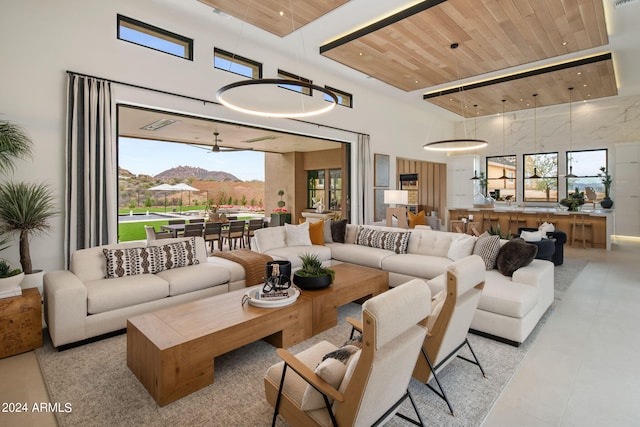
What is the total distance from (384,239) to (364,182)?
314cm

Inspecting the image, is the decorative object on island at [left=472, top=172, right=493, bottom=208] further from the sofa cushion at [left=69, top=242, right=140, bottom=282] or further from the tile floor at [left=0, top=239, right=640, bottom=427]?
the sofa cushion at [left=69, top=242, right=140, bottom=282]

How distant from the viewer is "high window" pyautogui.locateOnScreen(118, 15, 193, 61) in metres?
4.65

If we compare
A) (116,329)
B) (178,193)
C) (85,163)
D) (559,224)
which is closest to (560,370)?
(116,329)

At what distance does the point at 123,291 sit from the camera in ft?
11.0

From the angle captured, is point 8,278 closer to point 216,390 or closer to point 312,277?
point 216,390

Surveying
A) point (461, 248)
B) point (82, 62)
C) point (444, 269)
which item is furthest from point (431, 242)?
point (82, 62)

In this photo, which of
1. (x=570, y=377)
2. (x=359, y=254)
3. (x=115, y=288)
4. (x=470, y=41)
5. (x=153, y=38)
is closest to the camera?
(x=570, y=377)

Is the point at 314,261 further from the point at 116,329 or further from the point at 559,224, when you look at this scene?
the point at 559,224

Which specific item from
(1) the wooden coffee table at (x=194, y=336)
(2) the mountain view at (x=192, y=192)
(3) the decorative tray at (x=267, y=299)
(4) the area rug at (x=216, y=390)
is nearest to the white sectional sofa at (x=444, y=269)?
(4) the area rug at (x=216, y=390)

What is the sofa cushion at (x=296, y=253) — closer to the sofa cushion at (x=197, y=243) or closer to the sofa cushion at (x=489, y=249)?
the sofa cushion at (x=197, y=243)

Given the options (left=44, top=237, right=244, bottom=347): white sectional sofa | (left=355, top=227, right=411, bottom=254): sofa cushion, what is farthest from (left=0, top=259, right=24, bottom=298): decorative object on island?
(left=355, top=227, right=411, bottom=254): sofa cushion

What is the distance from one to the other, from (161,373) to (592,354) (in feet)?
11.9

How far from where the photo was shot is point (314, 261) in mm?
3676

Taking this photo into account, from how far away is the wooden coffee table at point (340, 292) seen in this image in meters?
3.35
